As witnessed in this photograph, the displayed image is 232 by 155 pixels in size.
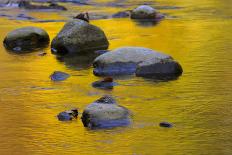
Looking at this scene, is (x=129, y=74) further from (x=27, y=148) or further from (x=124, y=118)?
(x=27, y=148)

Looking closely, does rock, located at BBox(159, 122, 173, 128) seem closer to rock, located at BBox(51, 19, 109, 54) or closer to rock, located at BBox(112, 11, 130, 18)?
rock, located at BBox(51, 19, 109, 54)

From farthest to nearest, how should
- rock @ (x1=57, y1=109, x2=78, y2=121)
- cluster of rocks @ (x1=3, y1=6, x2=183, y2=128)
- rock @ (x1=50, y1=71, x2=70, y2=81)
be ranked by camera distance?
rock @ (x1=50, y1=71, x2=70, y2=81), rock @ (x1=57, y1=109, x2=78, y2=121), cluster of rocks @ (x1=3, y1=6, x2=183, y2=128)

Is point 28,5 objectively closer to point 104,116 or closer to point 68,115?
point 68,115

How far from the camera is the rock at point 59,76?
34.8 ft

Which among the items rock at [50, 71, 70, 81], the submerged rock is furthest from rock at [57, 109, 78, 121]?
the submerged rock

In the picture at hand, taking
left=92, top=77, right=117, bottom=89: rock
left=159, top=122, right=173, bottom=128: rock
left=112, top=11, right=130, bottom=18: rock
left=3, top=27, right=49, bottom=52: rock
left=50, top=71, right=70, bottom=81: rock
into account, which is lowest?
left=112, top=11, right=130, bottom=18: rock

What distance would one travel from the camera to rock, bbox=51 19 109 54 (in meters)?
13.3

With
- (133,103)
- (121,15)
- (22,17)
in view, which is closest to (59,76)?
(133,103)

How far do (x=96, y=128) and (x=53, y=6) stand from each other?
49.1 feet

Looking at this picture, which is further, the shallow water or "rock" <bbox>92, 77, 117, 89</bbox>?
"rock" <bbox>92, 77, 117, 89</bbox>

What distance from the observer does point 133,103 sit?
8.87 m

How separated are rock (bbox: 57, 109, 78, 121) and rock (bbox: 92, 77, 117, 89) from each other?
65.4 inches

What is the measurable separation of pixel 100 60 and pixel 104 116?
3.40m

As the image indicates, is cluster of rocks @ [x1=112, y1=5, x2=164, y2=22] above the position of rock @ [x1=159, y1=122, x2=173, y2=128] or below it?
below
